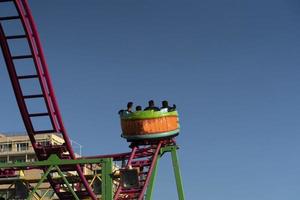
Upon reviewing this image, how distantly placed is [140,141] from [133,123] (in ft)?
3.76

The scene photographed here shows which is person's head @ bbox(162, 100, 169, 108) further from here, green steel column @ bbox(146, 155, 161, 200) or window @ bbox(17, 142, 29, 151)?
window @ bbox(17, 142, 29, 151)

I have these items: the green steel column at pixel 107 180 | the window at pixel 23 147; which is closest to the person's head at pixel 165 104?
the green steel column at pixel 107 180

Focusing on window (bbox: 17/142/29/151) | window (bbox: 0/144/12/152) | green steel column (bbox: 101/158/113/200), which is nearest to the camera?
green steel column (bbox: 101/158/113/200)

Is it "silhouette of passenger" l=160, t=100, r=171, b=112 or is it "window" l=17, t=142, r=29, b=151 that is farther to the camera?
"window" l=17, t=142, r=29, b=151

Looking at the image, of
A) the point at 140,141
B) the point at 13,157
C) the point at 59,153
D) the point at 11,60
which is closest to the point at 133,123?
the point at 140,141

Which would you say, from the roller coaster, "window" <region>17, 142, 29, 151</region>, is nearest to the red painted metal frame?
the roller coaster

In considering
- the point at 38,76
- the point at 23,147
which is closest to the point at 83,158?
the point at 38,76

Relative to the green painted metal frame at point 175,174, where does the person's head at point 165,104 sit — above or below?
above

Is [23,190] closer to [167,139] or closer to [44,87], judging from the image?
[44,87]

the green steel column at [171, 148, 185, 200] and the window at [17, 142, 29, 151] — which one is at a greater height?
the window at [17, 142, 29, 151]

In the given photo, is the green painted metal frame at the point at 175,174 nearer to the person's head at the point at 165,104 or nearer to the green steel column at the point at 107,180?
the person's head at the point at 165,104

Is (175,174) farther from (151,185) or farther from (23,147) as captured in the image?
(23,147)

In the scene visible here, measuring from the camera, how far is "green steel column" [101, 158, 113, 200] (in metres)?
24.1

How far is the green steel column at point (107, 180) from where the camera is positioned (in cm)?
2414
